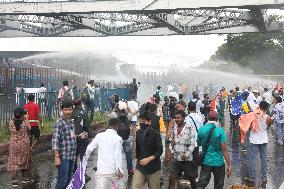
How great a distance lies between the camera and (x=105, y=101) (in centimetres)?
2228

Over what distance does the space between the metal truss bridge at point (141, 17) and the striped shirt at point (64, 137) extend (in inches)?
412

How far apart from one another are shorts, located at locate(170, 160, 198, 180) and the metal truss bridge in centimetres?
969

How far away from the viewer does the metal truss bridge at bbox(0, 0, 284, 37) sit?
55.0ft

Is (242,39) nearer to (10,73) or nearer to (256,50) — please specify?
(256,50)

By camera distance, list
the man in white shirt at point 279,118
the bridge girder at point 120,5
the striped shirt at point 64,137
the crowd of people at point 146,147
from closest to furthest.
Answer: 1. the crowd of people at point 146,147
2. the striped shirt at point 64,137
3. the man in white shirt at point 279,118
4. the bridge girder at point 120,5

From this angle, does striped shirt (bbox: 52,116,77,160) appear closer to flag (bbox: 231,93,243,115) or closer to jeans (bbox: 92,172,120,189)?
jeans (bbox: 92,172,120,189)

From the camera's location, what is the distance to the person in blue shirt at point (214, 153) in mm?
7094

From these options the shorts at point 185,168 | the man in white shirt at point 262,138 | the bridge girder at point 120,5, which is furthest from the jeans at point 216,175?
the bridge girder at point 120,5

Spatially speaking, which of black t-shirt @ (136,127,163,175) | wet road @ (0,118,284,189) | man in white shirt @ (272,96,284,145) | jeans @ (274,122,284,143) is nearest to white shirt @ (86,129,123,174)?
black t-shirt @ (136,127,163,175)

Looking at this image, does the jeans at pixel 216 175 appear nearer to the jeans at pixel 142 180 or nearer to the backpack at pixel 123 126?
the jeans at pixel 142 180

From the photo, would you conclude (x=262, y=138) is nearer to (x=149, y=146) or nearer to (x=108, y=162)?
(x=149, y=146)

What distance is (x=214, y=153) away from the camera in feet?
23.4

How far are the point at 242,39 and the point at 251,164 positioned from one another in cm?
5610

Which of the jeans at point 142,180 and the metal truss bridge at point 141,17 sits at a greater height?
the metal truss bridge at point 141,17
